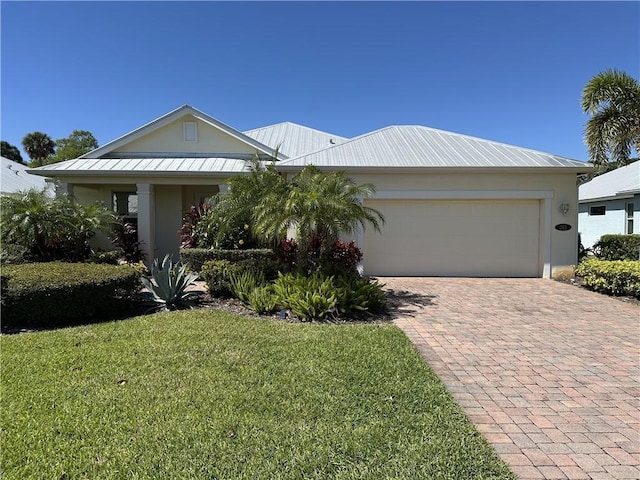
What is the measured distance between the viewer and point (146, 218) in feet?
40.3

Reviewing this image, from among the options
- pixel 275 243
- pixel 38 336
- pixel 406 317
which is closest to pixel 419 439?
pixel 406 317

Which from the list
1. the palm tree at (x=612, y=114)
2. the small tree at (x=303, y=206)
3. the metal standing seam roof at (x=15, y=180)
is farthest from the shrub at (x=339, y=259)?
the metal standing seam roof at (x=15, y=180)

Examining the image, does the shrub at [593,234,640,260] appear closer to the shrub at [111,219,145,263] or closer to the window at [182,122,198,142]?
the window at [182,122,198,142]

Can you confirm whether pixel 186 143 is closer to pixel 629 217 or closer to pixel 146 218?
pixel 146 218

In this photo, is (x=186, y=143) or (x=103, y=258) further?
(x=186, y=143)

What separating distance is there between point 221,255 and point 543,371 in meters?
7.64

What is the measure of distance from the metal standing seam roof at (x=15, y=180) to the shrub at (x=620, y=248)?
2234 cm

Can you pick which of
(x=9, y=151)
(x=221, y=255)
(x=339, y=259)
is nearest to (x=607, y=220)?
(x=339, y=259)

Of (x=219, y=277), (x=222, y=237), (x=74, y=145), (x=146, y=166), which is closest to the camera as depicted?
(x=219, y=277)

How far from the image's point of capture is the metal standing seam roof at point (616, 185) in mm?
16416

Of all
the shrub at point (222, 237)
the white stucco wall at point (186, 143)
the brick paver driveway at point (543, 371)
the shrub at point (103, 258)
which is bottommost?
the brick paver driveway at point (543, 371)

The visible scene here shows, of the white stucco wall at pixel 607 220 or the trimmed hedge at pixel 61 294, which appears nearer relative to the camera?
the trimmed hedge at pixel 61 294

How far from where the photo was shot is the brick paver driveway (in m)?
2.92

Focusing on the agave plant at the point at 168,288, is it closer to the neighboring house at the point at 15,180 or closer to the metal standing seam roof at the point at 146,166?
the metal standing seam roof at the point at 146,166
